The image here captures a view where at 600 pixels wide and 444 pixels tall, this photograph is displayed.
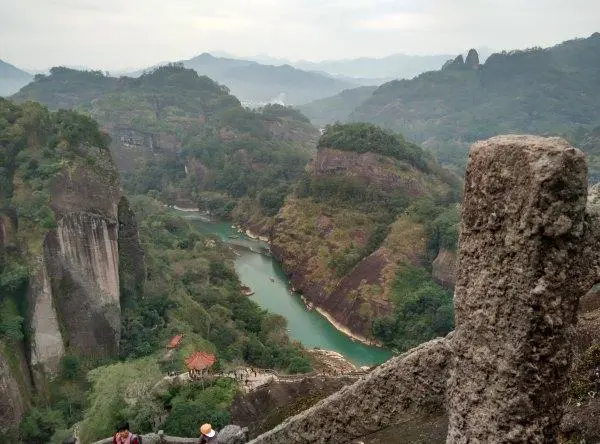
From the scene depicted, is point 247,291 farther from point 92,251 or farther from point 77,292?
point 77,292

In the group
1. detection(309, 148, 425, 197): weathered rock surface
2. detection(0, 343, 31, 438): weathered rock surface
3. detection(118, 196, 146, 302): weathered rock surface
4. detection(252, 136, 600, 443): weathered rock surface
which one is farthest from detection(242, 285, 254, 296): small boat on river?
detection(252, 136, 600, 443): weathered rock surface

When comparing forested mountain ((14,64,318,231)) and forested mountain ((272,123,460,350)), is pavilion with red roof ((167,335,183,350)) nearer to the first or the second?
forested mountain ((272,123,460,350))

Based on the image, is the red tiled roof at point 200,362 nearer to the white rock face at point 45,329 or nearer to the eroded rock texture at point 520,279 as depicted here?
the white rock face at point 45,329

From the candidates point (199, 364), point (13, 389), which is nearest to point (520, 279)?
point (199, 364)

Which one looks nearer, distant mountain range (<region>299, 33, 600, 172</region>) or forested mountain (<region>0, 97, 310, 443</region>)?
forested mountain (<region>0, 97, 310, 443</region>)

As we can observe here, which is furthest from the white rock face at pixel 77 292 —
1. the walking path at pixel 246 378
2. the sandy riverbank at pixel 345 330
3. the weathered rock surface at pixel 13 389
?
the sandy riverbank at pixel 345 330
